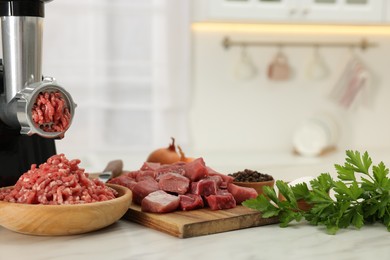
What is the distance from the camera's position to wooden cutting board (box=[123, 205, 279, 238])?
1.22 m

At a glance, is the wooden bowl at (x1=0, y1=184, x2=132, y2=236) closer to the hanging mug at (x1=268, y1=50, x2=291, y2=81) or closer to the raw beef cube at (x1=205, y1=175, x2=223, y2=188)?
the raw beef cube at (x1=205, y1=175, x2=223, y2=188)

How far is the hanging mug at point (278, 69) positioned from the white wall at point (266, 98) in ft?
0.12

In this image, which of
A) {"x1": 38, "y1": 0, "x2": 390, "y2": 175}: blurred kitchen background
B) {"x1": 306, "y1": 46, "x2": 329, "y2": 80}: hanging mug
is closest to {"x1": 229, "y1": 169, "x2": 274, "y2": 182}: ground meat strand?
{"x1": 38, "y1": 0, "x2": 390, "y2": 175}: blurred kitchen background

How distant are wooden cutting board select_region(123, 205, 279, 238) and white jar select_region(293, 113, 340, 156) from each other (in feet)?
6.90

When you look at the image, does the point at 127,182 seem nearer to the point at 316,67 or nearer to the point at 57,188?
the point at 57,188

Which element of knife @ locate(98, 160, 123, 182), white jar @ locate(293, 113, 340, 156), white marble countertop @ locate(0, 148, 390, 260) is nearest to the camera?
white marble countertop @ locate(0, 148, 390, 260)

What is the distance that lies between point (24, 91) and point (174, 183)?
1.22ft

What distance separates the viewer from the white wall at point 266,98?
3.46 meters

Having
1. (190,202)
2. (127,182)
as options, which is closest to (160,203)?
(190,202)

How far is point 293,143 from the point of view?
138 inches

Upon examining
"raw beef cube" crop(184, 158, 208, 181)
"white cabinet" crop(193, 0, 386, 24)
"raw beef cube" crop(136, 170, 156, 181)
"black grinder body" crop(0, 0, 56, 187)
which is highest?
"white cabinet" crop(193, 0, 386, 24)

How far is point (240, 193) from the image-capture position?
1399 millimetres

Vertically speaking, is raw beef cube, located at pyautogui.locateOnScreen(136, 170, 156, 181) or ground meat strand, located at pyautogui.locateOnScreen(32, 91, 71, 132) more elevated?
ground meat strand, located at pyautogui.locateOnScreen(32, 91, 71, 132)

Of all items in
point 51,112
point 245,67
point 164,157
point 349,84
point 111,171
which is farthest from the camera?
point 349,84
